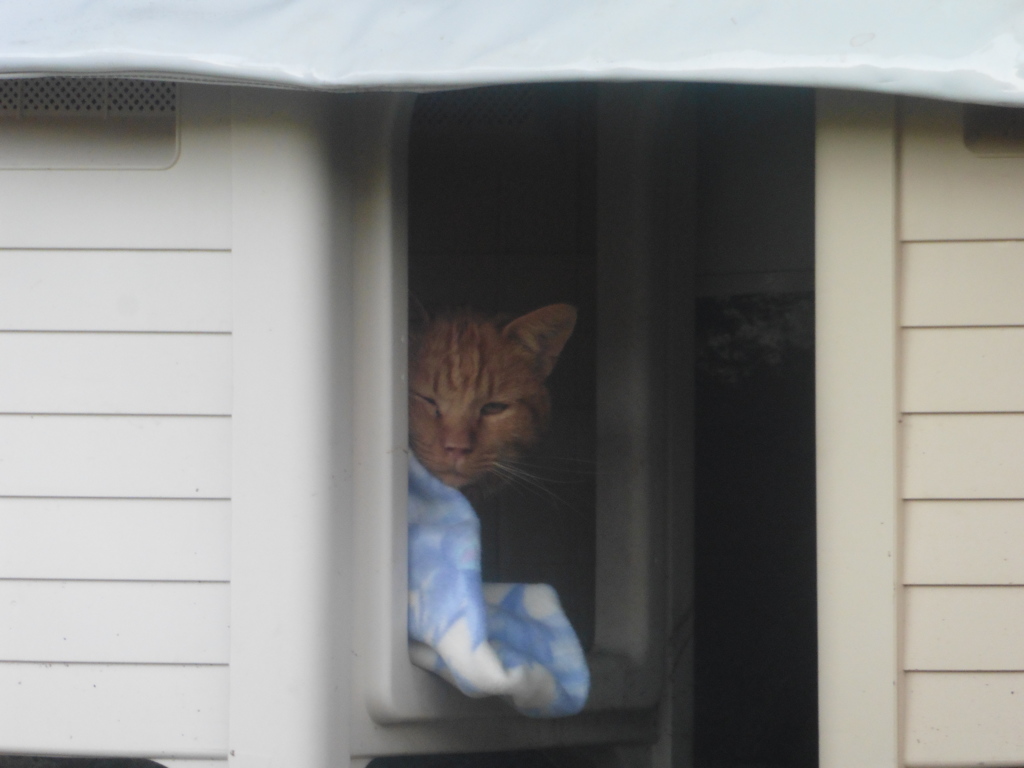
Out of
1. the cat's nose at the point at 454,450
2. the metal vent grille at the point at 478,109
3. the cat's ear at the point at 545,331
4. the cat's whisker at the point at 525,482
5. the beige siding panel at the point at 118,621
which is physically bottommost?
the beige siding panel at the point at 118,621

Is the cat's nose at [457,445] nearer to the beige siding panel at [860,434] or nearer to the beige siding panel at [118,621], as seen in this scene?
the beige siding panel at [118,621]

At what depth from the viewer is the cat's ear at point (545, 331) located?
5.54 feet

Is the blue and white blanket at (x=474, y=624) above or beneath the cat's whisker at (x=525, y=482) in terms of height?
beneath

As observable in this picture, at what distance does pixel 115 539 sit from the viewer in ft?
3.56

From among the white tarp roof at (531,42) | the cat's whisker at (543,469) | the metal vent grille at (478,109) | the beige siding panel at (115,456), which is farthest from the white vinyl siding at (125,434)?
the cat's whisker at (543,469)

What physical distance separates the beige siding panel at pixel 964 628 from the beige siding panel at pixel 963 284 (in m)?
0.31

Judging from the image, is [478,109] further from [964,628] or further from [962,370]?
[964,628]

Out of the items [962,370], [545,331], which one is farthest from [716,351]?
[962,370]

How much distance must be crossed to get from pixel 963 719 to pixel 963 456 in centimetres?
31

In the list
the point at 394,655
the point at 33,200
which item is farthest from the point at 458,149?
the point at 394,655

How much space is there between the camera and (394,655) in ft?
3.78

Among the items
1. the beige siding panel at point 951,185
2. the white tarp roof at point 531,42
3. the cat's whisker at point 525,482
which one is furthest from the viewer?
the cat's whisker at point 525,482

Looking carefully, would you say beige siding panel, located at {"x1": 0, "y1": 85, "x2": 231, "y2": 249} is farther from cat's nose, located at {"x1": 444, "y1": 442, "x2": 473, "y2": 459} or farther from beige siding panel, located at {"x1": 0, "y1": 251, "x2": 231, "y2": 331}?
cat's nose, located at {"x1": 444, "y1": 442, "x2": 473, "y2": 459}

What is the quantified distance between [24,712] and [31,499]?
27cm
